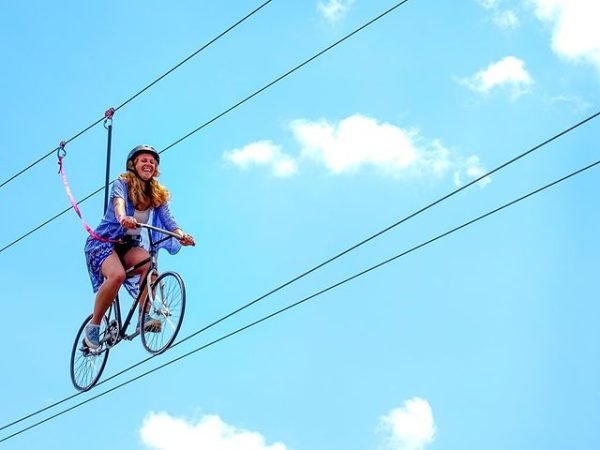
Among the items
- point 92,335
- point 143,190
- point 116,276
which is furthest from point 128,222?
point 92,335

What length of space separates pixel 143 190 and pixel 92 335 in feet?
5.21

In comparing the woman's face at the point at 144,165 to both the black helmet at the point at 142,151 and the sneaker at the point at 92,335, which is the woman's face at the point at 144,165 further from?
the sneaker at the point at 92,335

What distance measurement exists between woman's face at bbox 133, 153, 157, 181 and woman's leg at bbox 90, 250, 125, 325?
0.75 meters

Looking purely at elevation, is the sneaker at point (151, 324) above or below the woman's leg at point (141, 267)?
below

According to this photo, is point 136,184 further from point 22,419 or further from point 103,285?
point 22,419

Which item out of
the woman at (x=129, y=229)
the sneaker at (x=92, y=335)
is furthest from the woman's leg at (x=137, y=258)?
the sneaker at (x=92, y=335)

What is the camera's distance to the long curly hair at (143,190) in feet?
34.2

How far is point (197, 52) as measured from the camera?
12.8 meters

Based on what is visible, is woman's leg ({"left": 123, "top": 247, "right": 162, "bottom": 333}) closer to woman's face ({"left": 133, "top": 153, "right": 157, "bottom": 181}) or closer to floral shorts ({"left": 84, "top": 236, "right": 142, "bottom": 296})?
floral shorts ({"left": 84, "top": 236, "right": 142, "bottom": 296})

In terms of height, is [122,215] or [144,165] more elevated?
[144,165]

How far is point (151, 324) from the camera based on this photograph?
10.5 meters

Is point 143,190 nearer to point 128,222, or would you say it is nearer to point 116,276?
point 128,222

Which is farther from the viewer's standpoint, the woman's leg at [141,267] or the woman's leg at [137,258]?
the woman's leg at [137,258]

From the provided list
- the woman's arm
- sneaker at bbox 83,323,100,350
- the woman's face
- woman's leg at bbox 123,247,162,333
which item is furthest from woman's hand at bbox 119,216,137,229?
sneaker at bbox 83,323,100,350
